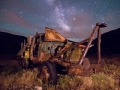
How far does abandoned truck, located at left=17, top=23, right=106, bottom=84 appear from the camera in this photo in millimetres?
6188

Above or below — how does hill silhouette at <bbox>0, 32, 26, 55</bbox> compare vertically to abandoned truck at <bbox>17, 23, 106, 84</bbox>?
above

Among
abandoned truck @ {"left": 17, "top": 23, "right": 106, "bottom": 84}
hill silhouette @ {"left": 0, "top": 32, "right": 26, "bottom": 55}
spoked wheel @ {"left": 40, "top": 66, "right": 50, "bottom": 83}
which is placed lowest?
spoked wheel @ {"left": 40, "top": 66, "right": 50, "bottom": 83}

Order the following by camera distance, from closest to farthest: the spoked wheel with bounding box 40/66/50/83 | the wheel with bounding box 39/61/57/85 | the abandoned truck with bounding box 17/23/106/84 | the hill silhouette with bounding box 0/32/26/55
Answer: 1. the abandoned truck with bounding box 17/23/106/84
2. the wheel with bounding box 39/61/57/85
3. the spoked wheel with bounding box 40/66/50/83
4. the hill silhouette with bounding box 0/32/26/55

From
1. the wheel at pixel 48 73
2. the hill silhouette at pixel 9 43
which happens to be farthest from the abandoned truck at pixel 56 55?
the hill silhouette at pixel 9 43

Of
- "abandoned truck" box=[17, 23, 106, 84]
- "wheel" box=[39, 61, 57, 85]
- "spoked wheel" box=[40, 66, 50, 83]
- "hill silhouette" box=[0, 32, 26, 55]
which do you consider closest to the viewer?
"abandoned truck" box=[17, 23, 106, 84]

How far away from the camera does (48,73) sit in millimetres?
6680

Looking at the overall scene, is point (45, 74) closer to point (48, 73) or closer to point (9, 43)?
point (48, 73)

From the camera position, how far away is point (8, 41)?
51.8 meters

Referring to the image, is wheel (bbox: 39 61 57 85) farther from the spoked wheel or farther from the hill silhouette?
the hill silhouette

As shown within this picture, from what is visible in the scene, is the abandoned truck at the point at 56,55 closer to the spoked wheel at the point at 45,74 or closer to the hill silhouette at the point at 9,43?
the spoked wheel at the point at 45,74

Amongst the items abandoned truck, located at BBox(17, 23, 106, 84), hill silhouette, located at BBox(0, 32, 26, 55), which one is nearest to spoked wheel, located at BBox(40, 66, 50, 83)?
abandoned truck, located at BBox(17, 23, 106, 84)

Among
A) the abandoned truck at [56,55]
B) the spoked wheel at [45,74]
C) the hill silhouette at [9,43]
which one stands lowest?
the spoked wheel at [45,74]

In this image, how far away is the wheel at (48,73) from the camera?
6352 millimetres

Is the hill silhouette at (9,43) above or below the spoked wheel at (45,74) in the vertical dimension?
above
